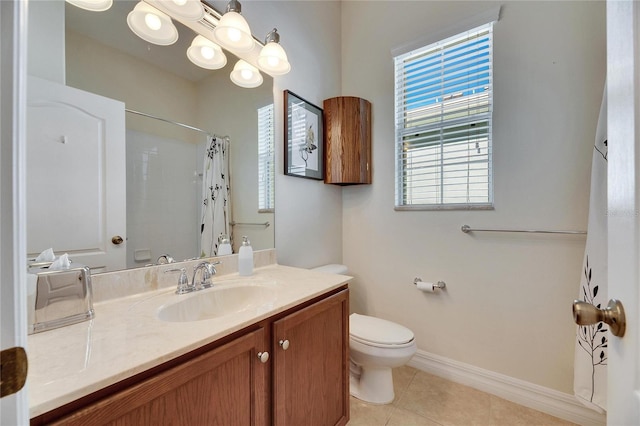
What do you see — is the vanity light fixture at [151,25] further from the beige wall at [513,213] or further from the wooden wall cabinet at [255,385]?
the beige wall at [513,213]

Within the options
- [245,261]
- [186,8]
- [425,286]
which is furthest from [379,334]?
[186,8]

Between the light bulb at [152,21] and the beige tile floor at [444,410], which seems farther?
the beige tile floor at [444,410]

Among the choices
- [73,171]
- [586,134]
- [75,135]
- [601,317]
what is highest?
[586,134]

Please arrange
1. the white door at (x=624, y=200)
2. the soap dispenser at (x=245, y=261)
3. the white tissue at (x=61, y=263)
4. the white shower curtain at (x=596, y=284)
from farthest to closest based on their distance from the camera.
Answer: the soap dispenser at (x=245, y=261) < the white shower curtain at (x=596, y=284) < the white tissue at (x=61, y=263) < the white door at (x=624, y=200)

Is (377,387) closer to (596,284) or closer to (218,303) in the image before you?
(218,303)

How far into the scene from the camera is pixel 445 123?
1819 millimetres

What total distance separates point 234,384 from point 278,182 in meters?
1.14

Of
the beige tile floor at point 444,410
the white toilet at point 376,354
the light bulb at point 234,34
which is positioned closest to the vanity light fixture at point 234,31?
the light bulb at point 234,34

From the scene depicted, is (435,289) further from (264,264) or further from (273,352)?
(273,352)

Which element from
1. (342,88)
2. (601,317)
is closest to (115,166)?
(601,317)

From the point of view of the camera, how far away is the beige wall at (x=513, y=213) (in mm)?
1434

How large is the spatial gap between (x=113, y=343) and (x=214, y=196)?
0.81m

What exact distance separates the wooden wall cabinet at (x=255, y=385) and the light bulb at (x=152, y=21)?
129cm

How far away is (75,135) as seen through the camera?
0.92 m
